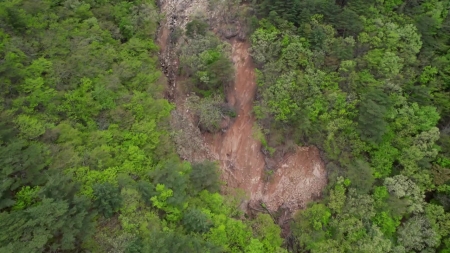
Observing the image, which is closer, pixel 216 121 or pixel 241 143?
pixel 216 121

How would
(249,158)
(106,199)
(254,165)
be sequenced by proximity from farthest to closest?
(249,158) < (254,165) < (106,199)

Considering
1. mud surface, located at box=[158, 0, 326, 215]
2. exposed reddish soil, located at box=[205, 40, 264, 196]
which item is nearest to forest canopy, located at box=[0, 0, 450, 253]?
mud surface, located at box=[158, 0, 326, 215]

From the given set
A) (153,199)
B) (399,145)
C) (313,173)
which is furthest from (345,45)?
(153,199)

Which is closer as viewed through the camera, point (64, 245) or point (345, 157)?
point (64, 245)

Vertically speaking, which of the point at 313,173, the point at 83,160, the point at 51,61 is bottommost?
the point at 313,173

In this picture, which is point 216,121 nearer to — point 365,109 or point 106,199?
point 106,199

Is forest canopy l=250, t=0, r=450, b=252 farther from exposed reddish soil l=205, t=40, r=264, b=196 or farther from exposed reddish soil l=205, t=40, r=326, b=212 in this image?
exposed reddish soil l=205, t=40, r=264, b=196

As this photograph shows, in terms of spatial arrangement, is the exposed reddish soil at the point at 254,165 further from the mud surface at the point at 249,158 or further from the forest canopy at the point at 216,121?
the forest canopy at the point at 216,121

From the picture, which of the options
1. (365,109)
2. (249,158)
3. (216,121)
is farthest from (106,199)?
(365,109)

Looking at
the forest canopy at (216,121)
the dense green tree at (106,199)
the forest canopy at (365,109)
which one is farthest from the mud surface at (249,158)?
the dense green tree at (106,199)

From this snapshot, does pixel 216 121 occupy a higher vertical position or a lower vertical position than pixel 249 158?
higher

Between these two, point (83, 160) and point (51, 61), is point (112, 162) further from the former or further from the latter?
point (51, 61)
